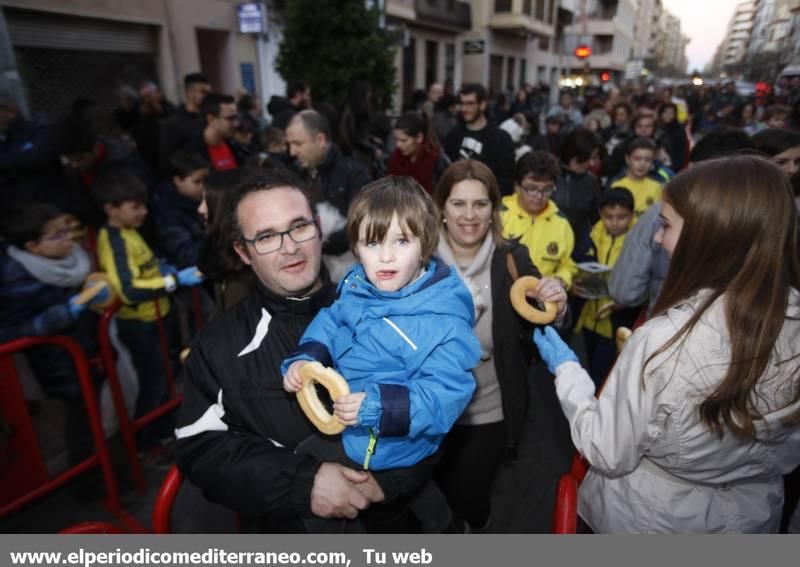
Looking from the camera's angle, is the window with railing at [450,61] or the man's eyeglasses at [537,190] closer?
the man's eyeglasses at [537,190]

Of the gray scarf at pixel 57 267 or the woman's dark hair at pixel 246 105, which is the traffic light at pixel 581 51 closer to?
the woman's dark hair at pixel 246 105

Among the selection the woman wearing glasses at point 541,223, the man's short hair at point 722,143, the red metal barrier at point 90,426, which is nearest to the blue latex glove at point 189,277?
the red metal barrier at point 90,426

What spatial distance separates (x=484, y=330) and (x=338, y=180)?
2.07m

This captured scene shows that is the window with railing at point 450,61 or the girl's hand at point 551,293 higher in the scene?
the window with railing at point 450,61

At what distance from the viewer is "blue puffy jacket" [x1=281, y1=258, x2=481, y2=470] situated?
1438 mm

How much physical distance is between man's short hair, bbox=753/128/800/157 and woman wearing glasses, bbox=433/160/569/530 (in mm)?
1558

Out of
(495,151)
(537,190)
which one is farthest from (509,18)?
(537,190)

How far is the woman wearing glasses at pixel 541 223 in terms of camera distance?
3.32 metres

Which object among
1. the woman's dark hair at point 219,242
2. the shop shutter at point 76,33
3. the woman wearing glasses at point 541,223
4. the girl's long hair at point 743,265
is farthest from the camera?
the shop shutter at point 76,33

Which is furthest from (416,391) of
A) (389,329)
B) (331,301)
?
(331,301)

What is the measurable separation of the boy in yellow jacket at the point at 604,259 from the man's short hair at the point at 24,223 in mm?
3396

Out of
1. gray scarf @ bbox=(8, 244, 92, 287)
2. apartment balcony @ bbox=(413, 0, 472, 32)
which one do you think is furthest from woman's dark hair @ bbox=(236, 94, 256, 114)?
apartment balcony @ bbox=(413, 0, 472, 32)

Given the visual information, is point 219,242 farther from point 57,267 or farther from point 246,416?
point 57,267

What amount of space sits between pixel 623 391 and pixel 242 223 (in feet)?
4.83
